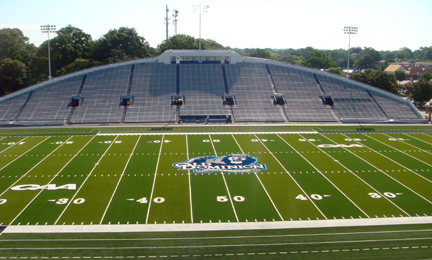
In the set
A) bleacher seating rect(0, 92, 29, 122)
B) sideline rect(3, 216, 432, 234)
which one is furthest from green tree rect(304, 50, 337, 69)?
sideline rect(3, 216, 432, 234)

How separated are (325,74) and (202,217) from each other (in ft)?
130

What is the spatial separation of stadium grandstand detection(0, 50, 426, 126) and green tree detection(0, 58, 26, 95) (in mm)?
14289

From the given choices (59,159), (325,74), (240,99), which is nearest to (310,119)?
(240,99)

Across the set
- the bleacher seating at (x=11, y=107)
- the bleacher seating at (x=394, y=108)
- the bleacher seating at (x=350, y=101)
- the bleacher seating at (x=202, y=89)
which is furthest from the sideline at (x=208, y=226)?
the bleacher seating at (x=394, y=108)

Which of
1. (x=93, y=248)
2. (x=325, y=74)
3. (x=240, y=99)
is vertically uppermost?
(x=325, y=74)

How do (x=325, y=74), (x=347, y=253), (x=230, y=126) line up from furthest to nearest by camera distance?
(x=325, y=74), (x=230, y=126), (x=347, y=253)

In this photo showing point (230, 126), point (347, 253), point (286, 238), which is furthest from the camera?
point (230, 126)

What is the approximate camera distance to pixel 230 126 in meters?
38.7

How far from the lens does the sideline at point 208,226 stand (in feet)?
52.6

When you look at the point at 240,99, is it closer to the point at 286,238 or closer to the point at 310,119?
the point at 310,119

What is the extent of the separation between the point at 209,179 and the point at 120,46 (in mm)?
57919

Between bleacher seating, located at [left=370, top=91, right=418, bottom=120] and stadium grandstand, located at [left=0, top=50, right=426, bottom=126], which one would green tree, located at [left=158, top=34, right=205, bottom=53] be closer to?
stadium grandstand, located at [left=0, top=50, right=426, bottom=126]

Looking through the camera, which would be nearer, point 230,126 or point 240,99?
point 230,126

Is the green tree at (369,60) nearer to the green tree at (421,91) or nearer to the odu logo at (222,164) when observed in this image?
the green tree at (421,91)
